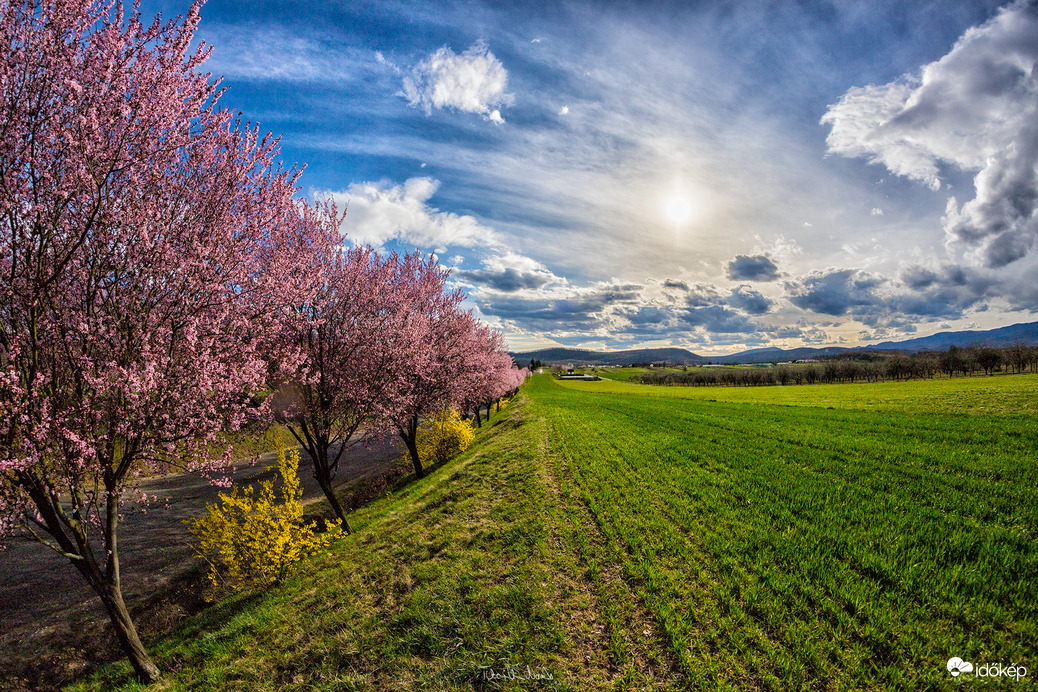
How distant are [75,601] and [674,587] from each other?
21.0 metres

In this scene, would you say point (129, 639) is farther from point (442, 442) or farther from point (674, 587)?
point (442, 442)

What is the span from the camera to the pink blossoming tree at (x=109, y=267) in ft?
18.0

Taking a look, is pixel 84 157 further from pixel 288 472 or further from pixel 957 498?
pixel 957 498

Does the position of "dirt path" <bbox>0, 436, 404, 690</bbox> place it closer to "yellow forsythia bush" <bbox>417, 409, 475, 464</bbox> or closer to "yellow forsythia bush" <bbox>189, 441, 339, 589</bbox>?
"yellow forsythia bush" <bbox>189, 441, 339, 589</bbox>

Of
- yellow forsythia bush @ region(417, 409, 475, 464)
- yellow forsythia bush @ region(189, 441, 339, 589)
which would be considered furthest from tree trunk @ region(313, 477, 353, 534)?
yellow forsythia bush @ region(417, 409, 475, 464)

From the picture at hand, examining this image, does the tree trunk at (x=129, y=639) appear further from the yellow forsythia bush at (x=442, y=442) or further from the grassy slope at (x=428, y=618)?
the yellow forsythia bush at (x=442, y=442)

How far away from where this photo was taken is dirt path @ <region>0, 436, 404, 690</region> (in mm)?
9945

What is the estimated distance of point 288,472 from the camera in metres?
11.5

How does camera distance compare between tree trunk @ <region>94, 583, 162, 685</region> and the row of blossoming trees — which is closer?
the row of blossoming trees

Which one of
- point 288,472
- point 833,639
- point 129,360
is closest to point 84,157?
point 129,360

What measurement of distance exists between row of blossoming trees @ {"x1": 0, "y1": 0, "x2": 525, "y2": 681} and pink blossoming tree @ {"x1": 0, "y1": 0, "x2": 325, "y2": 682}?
3cm

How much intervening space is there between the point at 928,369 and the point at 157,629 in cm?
14676

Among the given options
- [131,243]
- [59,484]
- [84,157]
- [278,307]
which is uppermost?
[84,157]

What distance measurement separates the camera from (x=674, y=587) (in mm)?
6953
